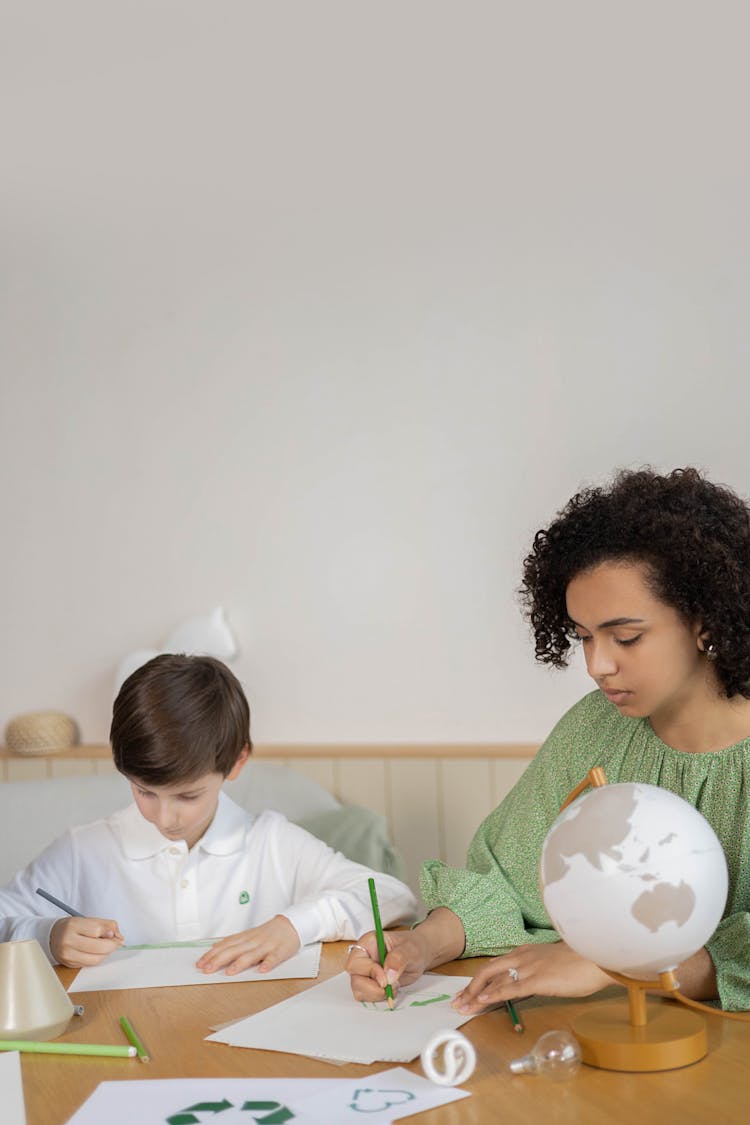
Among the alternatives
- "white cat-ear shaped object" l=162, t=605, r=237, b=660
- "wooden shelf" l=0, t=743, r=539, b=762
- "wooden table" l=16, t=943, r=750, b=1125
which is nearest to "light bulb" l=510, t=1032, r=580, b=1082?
"wooden table" l=16, t=943, r=750, b=1125

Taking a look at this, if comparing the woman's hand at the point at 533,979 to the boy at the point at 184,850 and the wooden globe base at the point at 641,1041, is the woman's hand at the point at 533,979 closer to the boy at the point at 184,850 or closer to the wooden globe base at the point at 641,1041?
the wooden globe base at the point at 641,1041

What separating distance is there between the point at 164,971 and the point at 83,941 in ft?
0.42

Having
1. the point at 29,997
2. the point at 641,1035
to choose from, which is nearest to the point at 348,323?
the point at 29,997

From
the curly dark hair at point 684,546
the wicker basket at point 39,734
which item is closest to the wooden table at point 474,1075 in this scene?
the curly dark hair at point 684,546

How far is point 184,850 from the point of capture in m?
1.96

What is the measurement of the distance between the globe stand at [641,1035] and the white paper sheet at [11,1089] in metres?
0.51

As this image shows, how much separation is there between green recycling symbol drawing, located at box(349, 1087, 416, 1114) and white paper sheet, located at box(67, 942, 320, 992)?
399 mm

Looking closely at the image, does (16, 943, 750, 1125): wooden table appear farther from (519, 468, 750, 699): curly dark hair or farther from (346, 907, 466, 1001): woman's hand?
(519, 468, 750, 699): curly dark hair

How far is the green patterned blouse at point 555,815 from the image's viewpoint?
1424 mm

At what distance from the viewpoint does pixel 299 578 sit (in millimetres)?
2959

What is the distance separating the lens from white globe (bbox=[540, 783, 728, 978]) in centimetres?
111

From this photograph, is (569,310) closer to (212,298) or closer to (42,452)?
(212,298)

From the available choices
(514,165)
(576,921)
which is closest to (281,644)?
(514,165)

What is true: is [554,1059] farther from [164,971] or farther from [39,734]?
[39,734]
